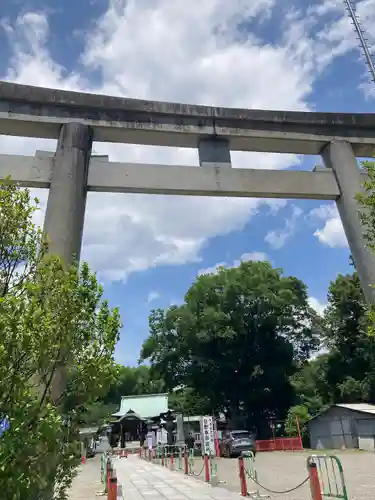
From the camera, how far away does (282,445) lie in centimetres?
2555

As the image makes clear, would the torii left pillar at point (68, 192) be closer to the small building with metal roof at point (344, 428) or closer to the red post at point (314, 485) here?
the red post at point (314, 485)

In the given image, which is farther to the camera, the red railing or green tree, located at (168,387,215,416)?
green tree, located at (168,387,215,416)

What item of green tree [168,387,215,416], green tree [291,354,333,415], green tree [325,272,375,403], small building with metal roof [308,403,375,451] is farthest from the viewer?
green tree [168,387,215,416]

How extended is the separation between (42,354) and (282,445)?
84.7ft

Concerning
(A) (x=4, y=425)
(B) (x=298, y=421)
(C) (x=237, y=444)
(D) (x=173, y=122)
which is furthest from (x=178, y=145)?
(B) (x=298, y=421)

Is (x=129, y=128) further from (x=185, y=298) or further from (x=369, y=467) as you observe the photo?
(x=185, y=298)

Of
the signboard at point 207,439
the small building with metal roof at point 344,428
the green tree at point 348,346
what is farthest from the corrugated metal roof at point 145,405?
the signboard at point 207,439

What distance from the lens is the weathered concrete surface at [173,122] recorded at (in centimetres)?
848

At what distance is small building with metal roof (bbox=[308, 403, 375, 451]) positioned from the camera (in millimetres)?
20766

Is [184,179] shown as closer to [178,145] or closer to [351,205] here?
[178,145]

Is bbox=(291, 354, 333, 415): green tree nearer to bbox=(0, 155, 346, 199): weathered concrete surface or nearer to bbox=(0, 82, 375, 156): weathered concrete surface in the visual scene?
bbox=(0, 82, 375, 156): weathered concrete surface

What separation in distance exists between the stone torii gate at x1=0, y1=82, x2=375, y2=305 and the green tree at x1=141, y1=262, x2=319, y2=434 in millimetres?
21966

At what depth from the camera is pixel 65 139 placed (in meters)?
8.31

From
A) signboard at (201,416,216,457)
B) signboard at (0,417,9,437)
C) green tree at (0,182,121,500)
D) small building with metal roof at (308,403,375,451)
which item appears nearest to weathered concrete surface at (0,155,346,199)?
green tree at (0,182,121,500)
